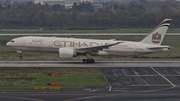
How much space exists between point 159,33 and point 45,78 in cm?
2056

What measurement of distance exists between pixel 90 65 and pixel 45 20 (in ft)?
312

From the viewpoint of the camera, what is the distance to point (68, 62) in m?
65.6

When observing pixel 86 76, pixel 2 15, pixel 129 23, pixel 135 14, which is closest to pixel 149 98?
pixel 86 76

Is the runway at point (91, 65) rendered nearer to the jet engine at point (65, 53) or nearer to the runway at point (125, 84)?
the runway at point (125, 84)

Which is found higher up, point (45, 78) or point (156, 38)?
point (156, 38)

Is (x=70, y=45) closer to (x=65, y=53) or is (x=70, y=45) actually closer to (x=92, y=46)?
(x=65, y=53)

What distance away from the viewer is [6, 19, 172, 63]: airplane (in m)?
63.8

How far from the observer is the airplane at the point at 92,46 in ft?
209

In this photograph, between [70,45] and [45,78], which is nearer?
[45,78]

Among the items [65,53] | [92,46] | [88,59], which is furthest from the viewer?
[88,59]

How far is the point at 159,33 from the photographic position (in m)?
64.4

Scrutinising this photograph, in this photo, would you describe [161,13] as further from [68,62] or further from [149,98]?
[149,98]

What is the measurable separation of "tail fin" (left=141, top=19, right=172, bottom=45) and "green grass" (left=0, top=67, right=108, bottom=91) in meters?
11.3

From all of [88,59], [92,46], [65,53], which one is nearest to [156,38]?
[92,46]
